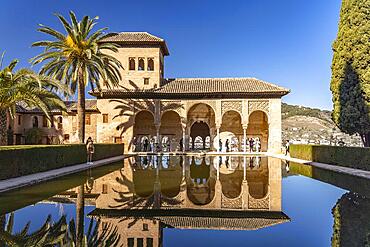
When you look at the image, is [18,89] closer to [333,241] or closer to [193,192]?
[193,192]

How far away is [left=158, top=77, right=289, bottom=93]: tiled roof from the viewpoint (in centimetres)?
3172

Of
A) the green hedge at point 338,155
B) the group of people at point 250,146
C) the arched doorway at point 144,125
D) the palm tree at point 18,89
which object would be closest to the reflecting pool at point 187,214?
the green hedge at point 338,155

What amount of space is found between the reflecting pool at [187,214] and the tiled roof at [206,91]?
20.8 m

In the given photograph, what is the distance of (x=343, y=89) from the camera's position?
2216 centimetres

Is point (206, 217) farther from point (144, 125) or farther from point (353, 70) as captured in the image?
point (144, 125)

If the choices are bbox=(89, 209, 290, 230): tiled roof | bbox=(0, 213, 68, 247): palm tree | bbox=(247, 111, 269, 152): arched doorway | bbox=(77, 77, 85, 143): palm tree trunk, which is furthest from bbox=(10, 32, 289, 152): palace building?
bbox=(0, 213, 68, 247): palm tree

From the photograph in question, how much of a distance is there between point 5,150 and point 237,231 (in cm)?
843

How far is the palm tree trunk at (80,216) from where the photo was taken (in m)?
5.03

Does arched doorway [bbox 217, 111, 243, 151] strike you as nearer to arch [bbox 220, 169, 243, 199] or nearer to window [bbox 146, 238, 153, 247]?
arch [bbox 220, 169, 243, 199]

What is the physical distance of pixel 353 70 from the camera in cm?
2150

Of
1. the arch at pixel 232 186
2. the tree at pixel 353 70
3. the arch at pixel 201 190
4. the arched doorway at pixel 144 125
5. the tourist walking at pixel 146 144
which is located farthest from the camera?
the tourist walking at pixel 146 144

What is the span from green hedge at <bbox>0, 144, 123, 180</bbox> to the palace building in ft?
43.0

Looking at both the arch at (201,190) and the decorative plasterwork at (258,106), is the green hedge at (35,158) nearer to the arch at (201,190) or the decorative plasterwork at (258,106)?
the arch at (201,190)

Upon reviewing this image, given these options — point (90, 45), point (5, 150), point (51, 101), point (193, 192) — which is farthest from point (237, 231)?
point (90, 45)
